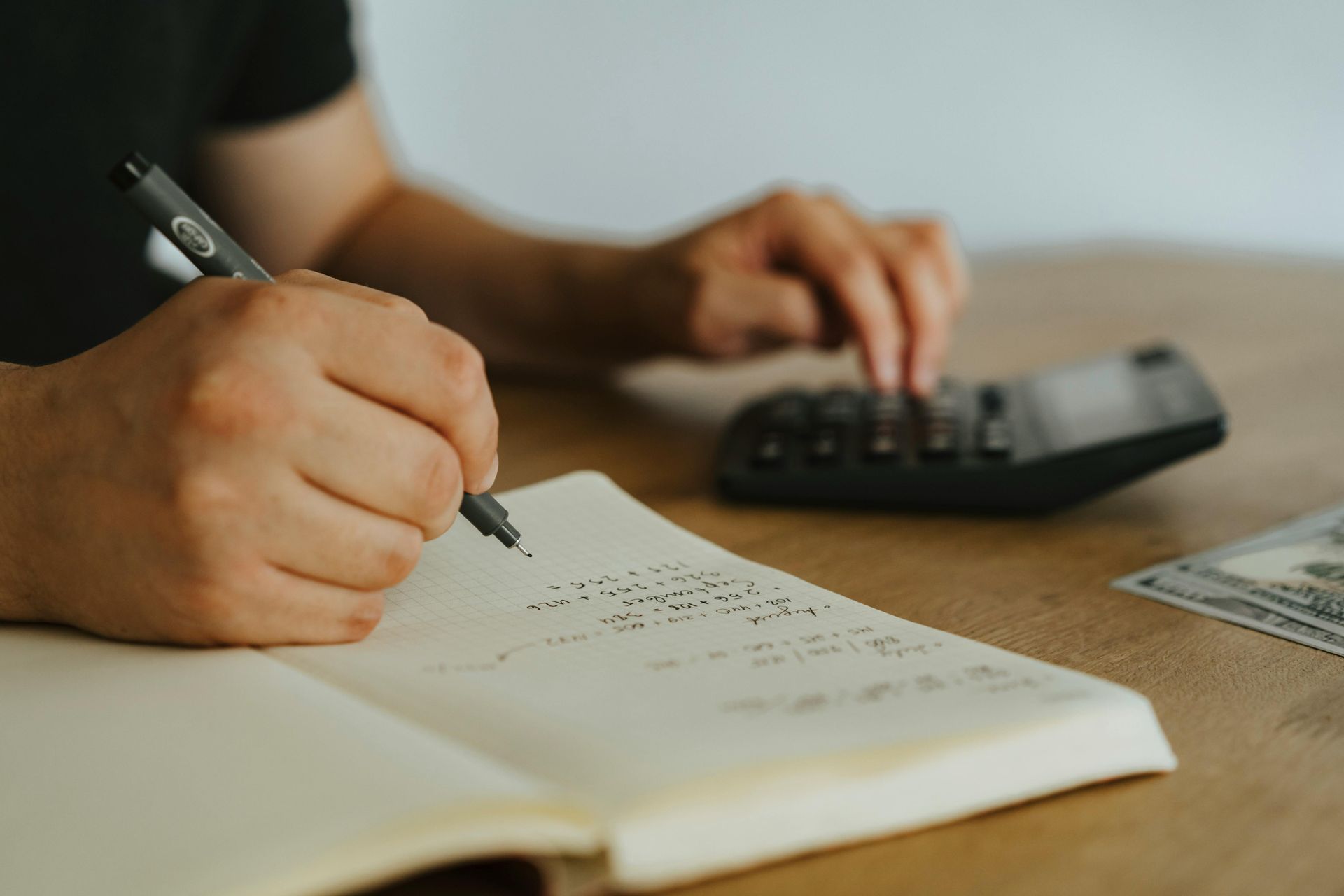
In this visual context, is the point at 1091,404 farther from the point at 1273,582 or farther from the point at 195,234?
the point at 195,234

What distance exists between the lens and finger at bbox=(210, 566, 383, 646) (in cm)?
34

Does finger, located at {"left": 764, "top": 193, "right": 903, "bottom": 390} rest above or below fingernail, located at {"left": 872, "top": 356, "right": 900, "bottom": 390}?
above

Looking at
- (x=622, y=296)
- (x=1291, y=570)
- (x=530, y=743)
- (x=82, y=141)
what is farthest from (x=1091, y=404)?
(x=82, y=141)

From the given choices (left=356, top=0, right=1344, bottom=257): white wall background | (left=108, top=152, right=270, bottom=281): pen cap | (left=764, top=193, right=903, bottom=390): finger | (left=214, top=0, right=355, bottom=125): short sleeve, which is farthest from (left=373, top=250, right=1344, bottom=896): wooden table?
(left=356, top=0, right=1344, bottom=257): white wall background

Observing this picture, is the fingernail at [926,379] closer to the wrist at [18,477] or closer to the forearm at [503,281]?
the forearm at [503,281]

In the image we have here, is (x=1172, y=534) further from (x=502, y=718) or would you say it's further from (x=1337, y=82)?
(x=1337, y=82)

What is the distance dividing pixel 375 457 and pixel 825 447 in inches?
11.3

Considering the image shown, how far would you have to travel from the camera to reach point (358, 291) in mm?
371

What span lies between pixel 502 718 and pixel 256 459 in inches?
4.2

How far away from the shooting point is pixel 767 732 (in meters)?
0.27

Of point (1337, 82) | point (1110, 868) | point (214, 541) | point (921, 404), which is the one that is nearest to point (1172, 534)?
point (921, 404)

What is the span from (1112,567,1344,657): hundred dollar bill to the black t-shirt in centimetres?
67

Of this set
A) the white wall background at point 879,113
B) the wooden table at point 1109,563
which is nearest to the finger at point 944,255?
the wooden table at point 1109,563

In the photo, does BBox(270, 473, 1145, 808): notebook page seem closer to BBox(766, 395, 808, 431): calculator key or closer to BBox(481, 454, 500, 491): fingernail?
BBox(481, 454, 500, 491): fingernail
